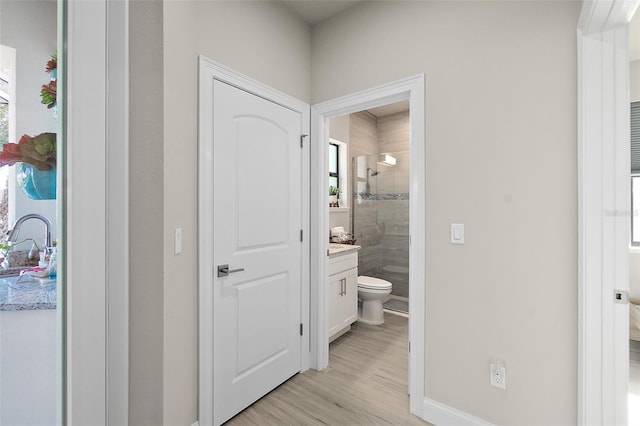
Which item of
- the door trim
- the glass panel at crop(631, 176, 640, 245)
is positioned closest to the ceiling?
the door trim

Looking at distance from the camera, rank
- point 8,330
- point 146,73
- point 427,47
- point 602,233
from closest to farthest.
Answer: point 8,330 → point 146,73 → point 602,233 → point 427,47

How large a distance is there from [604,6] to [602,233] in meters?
0.92

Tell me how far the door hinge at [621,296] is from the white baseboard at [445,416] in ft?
2.98

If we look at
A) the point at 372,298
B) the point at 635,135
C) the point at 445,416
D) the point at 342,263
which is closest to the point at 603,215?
the point at 445,416

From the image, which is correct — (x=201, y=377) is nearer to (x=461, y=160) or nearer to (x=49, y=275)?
(x=49, y=275)

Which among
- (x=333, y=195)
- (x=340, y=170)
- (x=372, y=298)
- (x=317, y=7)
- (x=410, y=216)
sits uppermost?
(x=317, y=7)

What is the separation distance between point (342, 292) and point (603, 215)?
1973mm

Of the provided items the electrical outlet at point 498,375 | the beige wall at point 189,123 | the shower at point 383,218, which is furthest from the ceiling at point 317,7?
the electrical outlet at point 498,375

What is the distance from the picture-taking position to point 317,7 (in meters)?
2.11

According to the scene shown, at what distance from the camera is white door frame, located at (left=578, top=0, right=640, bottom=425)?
1275 millimetres

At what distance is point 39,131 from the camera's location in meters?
0.56

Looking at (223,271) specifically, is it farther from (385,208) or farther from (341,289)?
(385,208)

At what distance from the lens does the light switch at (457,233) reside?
1.67 m

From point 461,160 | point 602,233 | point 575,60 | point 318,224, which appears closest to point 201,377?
point 318,224
